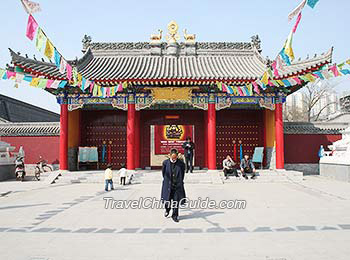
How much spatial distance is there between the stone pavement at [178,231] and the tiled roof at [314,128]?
8284 millimetres

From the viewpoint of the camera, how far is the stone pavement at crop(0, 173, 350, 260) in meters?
4.22

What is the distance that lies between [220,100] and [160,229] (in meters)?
10.1

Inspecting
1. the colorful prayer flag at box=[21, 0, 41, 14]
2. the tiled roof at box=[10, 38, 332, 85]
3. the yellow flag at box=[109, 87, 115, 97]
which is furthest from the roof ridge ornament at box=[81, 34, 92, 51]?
the colorful prayer flag at box=[21, 0, 41, 14]

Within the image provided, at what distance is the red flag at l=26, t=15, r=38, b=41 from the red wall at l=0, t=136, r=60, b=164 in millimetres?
8840

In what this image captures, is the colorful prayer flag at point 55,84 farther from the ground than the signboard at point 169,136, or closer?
farther from the ground

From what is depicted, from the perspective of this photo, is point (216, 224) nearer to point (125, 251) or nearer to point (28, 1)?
point (125, 251)

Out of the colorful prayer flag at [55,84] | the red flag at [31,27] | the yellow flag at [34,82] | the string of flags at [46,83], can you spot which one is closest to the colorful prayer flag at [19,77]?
the string of flags at [46,83]

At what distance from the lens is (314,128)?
16.6 metres

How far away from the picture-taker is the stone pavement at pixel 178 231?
4.22m

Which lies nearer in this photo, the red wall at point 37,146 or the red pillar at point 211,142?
the red pillar at point 211,142

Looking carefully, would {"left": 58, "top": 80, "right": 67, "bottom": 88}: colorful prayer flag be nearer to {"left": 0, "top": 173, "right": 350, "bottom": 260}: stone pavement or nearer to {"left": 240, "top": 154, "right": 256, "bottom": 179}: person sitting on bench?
{"left": 0, "top": 173, "right": 350, "bottom": 260}: stone pavement

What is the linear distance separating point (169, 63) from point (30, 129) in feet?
29.0

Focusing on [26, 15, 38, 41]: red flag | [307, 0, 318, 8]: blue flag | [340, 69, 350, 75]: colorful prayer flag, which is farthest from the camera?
[340, 69, 350, 75]: colorful prayer flag

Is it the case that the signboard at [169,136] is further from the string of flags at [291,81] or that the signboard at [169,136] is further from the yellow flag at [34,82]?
the yellow flag at [34,82]
